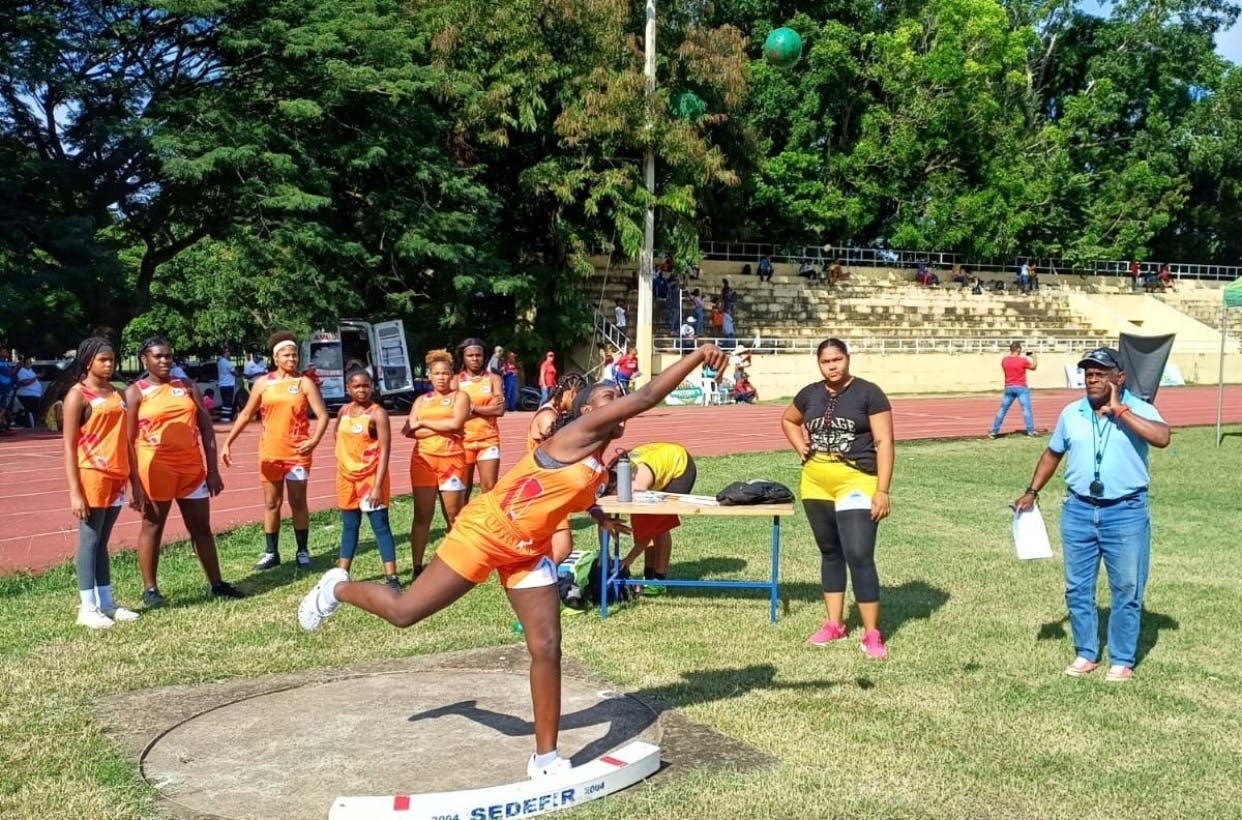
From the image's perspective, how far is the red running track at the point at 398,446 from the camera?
11.9 m

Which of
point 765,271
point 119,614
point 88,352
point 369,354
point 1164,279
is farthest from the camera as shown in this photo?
point 1164,279

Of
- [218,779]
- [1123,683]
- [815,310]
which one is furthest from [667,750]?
[815,310]

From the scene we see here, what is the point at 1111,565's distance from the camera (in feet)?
21.9

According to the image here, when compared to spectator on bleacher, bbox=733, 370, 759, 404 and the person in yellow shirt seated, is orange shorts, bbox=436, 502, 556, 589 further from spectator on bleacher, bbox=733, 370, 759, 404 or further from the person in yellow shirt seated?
spectator on bleacher, bbox=733, 370, 759, 404

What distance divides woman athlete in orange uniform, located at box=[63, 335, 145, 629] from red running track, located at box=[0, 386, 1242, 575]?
2.68 m

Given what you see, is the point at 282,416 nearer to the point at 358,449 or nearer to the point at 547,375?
the point at 358,449

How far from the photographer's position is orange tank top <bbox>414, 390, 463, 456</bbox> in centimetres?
899

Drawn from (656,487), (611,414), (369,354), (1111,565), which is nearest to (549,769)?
(611,414)

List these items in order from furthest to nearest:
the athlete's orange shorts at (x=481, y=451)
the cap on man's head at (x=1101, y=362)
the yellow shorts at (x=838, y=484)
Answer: the athlete's orange shorts at (x=481, y=451)
the yellow shorts at (x=838, y=484)
the cap on man's head at (x=1101, y=362)

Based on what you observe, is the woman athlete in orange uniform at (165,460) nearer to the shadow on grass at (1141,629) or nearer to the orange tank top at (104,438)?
the orange tank top at (104,438)

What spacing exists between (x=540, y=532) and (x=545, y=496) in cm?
16

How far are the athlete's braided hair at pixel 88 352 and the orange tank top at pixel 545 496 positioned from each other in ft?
13.4

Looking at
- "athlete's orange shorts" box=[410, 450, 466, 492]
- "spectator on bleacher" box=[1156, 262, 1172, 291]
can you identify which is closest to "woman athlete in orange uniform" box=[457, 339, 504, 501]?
"athlete's orange shorts" box=[410, 450, 466, 492]

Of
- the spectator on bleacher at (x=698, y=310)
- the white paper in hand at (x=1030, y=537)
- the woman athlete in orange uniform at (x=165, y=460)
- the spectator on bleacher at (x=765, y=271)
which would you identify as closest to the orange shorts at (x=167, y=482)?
the woman athlete in orange uniform at (x=165, y=460)
